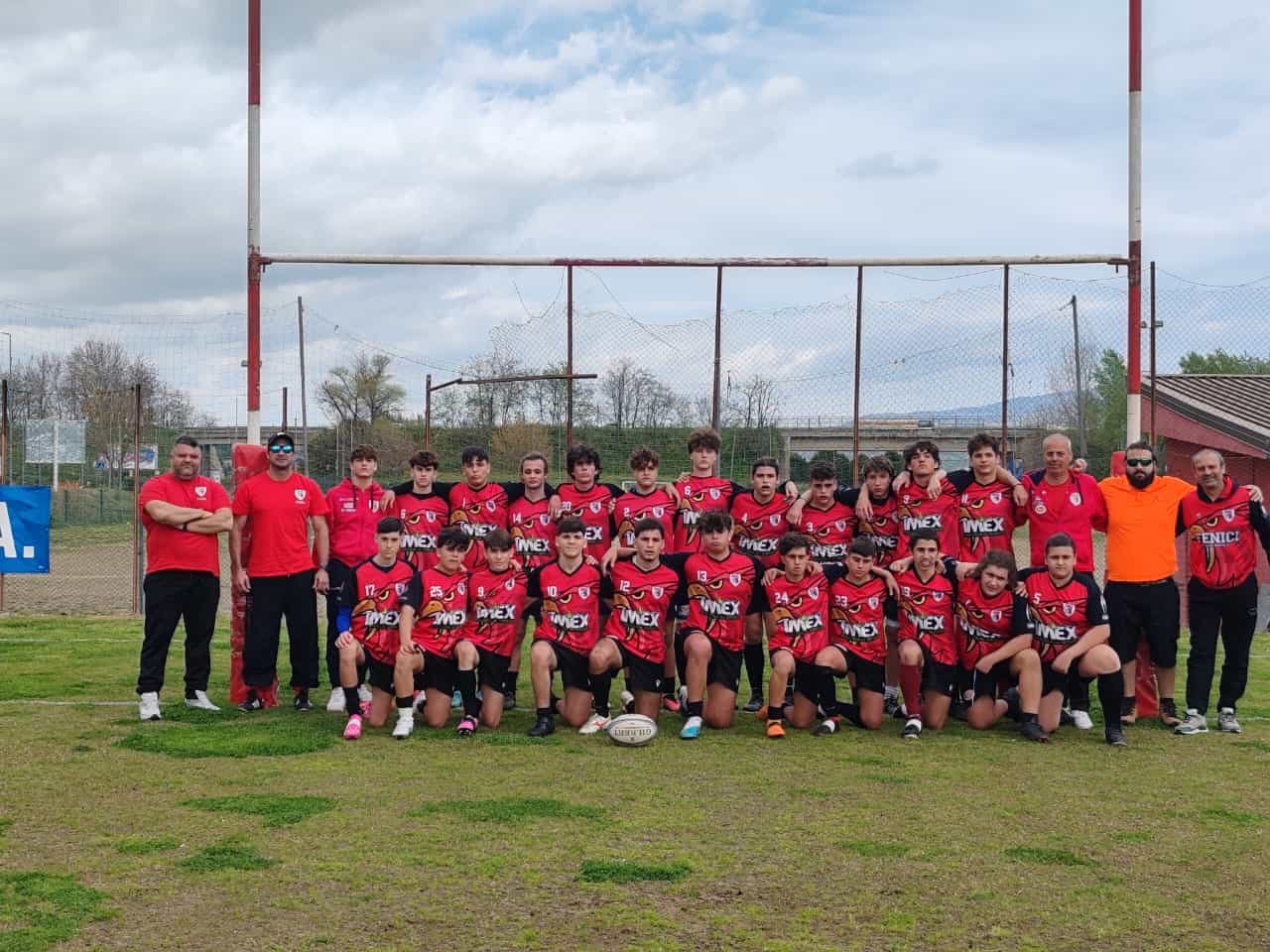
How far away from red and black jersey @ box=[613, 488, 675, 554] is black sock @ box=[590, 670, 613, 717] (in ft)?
3.21

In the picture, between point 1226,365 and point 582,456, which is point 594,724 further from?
point 1226,365

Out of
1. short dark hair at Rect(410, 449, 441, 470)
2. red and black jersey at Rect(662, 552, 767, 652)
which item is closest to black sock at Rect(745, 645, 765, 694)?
red and black jersey at Rect(662, 552, 767, 652)

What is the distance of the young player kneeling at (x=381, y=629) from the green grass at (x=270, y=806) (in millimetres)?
1606

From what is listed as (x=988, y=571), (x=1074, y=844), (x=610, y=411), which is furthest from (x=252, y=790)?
(x=610, y=411)

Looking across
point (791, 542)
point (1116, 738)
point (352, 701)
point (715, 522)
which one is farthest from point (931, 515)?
point (352, 701)

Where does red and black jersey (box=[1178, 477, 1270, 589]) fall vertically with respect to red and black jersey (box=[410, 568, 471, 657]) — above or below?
above

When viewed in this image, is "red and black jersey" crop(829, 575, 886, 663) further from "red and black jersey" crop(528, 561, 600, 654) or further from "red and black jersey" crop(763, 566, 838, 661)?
"red and black jersey" crop(528, 561, 600, 654)

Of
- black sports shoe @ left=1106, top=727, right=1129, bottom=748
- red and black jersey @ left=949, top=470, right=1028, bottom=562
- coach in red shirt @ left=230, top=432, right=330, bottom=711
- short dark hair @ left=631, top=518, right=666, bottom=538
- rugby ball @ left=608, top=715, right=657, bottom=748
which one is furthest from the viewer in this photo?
coach in red shirt @ left=230, top=432, right=330, bottom=711

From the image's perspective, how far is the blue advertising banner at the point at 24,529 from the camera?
1231cm

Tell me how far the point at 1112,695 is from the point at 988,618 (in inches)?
31.1

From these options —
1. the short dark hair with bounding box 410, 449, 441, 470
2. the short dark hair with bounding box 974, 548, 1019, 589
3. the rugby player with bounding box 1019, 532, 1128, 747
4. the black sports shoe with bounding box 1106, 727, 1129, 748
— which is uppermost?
the short dark hair with bounding box 410, 449, 441, 470

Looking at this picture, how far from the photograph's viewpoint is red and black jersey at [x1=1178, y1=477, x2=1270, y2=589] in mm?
7223

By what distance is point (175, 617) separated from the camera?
7395 mm

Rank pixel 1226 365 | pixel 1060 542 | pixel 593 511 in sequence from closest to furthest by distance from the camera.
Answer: pixel 1060 542
pixel 593 511
pixel 1226 365
